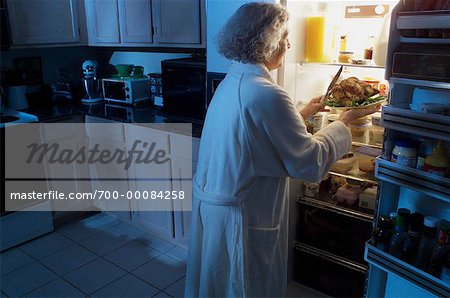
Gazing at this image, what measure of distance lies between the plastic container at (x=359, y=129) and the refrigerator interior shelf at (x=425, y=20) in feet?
2.52

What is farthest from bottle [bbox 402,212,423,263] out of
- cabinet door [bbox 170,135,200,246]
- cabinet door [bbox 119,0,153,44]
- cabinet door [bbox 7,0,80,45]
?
cabinet door [bbox 7,0,80,45]

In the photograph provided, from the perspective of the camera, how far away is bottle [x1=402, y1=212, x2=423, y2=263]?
3.83ft

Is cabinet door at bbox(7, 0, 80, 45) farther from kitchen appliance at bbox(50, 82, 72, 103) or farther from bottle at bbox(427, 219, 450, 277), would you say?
bottle at bbox(427, 219, 450, 277)

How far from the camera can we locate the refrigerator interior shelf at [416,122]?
1011 millimetres

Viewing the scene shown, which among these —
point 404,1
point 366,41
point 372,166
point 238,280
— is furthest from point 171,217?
point 404,1

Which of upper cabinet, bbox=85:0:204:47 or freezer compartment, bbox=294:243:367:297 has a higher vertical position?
upper cabinet, bbox=85:0:204:47

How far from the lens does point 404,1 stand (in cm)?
107

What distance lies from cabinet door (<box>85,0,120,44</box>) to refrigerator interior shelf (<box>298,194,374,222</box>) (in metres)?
1.91

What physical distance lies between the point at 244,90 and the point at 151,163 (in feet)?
4.30

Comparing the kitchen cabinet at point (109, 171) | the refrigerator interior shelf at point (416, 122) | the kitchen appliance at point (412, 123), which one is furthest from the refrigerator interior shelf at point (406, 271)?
the kitchen cabinet at point (109, 171)

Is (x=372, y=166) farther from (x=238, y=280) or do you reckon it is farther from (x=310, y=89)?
(x=238, y=280)

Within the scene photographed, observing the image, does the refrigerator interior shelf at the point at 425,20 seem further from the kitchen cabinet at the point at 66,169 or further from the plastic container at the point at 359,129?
the kitchen cabinet at the point at 66,169

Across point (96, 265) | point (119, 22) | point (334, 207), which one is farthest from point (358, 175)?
point (119, 22)

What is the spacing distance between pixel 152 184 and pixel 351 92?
143 centimetres
